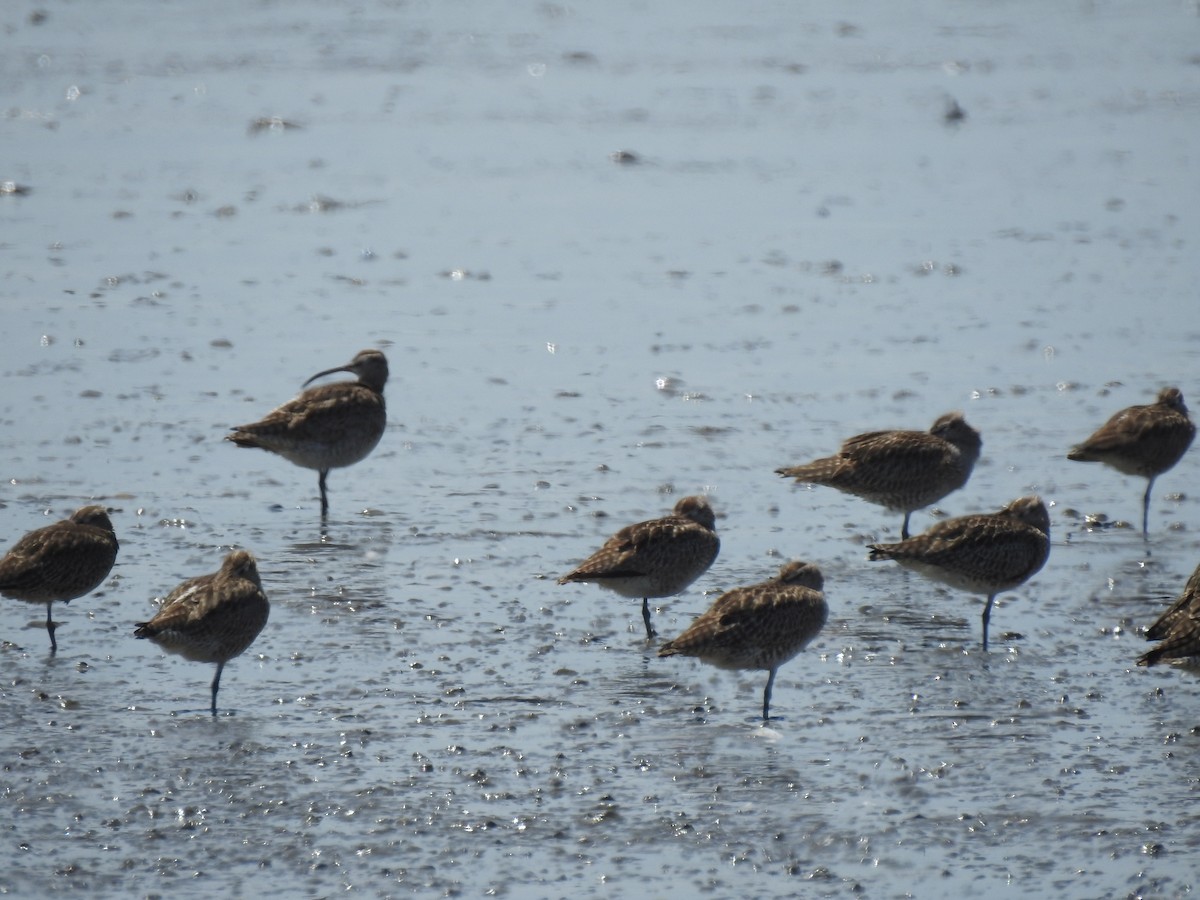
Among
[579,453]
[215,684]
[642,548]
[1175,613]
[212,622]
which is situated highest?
[1175,613]

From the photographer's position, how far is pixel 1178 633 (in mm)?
7160

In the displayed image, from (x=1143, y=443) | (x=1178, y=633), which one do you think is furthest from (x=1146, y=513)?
(x=1178, y=633)

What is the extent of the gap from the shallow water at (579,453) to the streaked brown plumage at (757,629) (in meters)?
0.20

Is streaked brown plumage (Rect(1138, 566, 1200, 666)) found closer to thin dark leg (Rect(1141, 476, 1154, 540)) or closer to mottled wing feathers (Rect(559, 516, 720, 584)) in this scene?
mottled wing feathers (Rect(559, 516, 720, 584))

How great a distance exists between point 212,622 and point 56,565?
42.1 inches

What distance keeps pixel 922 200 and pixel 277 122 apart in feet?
26.2

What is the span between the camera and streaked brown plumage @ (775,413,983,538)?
32.1ft

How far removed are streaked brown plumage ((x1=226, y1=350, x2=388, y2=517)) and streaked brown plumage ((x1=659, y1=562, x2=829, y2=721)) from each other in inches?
130

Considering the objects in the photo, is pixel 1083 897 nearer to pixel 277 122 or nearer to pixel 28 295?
pixel 28 295

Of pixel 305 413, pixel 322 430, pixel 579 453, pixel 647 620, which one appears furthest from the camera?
pixel 579 453

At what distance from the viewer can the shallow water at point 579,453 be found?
20.3ft

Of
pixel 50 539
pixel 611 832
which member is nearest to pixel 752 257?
pixel 50 539

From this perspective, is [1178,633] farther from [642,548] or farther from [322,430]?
[322,430]

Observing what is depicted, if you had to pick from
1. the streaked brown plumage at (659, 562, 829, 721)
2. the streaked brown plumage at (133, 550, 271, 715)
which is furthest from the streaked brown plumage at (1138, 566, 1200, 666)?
the streaked brown plumage at (133, 550, 271, 715)
